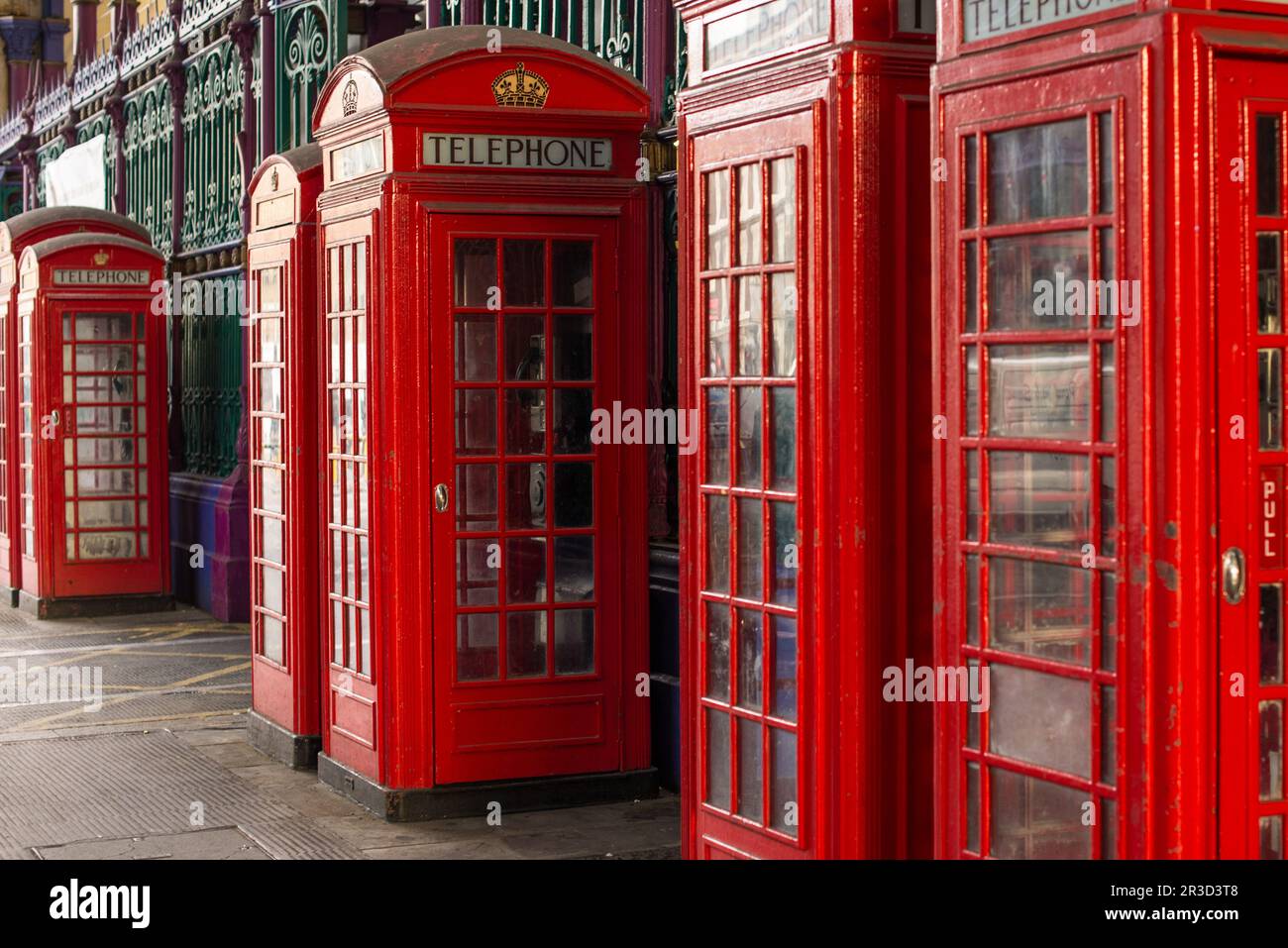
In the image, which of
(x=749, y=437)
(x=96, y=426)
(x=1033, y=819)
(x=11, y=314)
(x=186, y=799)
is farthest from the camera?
(x=11, y=314)

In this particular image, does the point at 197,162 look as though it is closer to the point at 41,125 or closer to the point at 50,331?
the point at 50,331

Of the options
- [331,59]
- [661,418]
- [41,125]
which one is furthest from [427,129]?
[41,125]

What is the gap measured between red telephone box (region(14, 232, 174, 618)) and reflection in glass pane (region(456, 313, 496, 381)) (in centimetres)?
684

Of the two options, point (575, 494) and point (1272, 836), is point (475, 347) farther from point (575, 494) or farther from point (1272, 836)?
point (1272, 836)

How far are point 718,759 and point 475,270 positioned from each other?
2452mm

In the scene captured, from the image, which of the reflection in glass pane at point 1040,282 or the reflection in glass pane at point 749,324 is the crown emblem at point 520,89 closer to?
the reflection in glass pane at point 749,324

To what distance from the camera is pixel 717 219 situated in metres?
4.94

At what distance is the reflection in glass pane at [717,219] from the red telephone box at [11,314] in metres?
9.45

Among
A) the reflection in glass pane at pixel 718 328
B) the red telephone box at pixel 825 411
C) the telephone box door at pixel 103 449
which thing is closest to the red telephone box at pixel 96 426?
the telephone box door at pixel 103 449

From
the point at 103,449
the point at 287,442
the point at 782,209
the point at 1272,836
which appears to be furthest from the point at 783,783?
the point at 103,449

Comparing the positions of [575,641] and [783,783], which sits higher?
[575,641]

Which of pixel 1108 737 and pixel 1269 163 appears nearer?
pixel 1269 163

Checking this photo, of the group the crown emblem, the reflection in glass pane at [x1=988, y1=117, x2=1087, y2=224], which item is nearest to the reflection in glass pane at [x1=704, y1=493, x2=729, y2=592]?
the reflection in glass pane at [x1=988, y1=117, x2=1087, y2=224]
